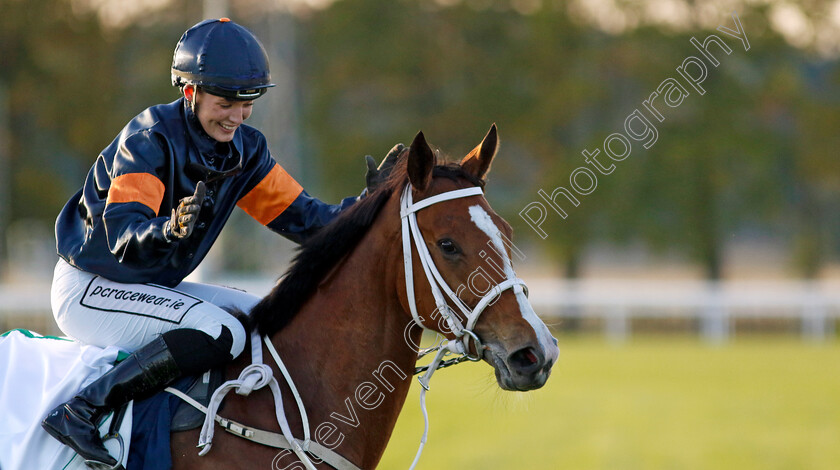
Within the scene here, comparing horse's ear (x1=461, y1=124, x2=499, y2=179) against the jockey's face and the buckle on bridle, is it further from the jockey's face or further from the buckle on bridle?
the jockey's face

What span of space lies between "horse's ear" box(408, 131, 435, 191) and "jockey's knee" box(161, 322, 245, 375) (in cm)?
88

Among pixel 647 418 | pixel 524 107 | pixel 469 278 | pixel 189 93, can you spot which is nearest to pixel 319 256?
pixel 469 278

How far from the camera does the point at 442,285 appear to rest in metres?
3.18

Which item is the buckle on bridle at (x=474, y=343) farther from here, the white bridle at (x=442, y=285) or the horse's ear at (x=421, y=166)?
the horse's ear at (x=421, y=166)

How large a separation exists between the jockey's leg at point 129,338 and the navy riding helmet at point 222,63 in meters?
0.82

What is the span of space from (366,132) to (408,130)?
124cm

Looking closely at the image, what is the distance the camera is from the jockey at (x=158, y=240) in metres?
3.19

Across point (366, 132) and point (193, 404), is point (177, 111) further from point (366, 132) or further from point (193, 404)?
point (366, 132)

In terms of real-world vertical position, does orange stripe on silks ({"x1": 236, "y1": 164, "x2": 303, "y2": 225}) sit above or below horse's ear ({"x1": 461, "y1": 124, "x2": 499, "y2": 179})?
below

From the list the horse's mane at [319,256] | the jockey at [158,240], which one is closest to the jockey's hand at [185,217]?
the jockey at [158,240]

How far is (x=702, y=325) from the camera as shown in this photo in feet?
65.1

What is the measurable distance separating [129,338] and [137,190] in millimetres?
571

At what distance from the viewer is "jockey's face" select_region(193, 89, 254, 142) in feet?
11.6

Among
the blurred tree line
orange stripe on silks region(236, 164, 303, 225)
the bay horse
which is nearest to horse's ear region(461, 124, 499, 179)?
the bay horse
